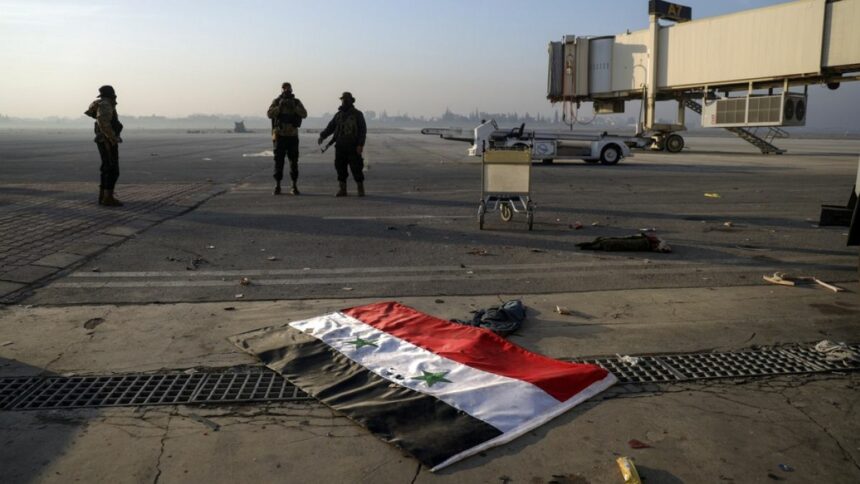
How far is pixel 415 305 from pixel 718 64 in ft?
98.9

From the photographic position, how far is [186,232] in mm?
9461

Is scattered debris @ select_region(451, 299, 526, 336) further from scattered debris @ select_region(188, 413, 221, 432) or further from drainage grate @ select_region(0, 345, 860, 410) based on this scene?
scattered debris @ select_region(188, 413, 221, 432)

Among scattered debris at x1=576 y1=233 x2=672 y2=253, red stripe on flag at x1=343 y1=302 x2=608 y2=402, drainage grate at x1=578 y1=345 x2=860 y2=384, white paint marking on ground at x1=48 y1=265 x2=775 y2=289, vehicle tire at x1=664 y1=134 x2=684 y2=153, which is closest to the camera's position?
red stripe on flag at x1=343 y1=302 x2=608 y2=402

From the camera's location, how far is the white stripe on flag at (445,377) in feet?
12.0

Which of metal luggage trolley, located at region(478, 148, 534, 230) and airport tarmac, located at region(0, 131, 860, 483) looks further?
metal luggage trolley, located at region(478, 148, 534, 230)

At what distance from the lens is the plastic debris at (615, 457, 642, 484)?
296 centimetres

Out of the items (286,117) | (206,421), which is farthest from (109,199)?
(206,421)

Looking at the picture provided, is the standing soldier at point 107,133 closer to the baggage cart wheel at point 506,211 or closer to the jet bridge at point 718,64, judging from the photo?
the baggage cart wheel at point 506,211

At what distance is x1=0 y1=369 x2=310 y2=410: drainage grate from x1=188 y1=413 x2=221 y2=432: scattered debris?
0.16 meters

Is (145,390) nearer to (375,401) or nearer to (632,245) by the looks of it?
(375,401)

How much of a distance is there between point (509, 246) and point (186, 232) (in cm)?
458

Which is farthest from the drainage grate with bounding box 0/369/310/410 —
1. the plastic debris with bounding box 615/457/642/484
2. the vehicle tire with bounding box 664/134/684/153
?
the vehicle tire with bounding box 664/134/684/153

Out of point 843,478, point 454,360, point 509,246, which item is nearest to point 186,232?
point 509,246

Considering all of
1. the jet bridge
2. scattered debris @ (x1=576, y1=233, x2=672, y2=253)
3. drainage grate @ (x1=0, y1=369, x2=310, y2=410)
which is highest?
the jet bridge
